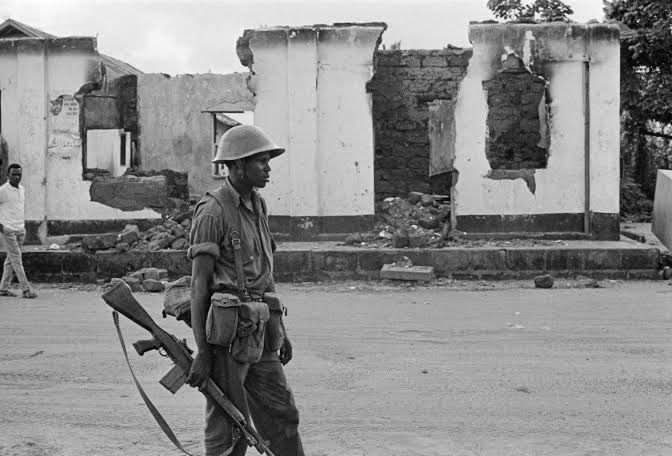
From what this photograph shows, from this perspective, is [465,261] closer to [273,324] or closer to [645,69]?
[273,324]

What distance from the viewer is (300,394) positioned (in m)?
6.53

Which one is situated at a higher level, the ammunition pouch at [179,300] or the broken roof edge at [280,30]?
the broken roof edge at [280,30]

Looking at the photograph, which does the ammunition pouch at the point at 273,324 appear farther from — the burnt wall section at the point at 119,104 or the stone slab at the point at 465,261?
the burnt wall section at the point at 119,104

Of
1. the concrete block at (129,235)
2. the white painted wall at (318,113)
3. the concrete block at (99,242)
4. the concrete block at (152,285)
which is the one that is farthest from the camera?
the white painted wall at (318,113)

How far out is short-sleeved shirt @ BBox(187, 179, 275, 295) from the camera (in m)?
4.22

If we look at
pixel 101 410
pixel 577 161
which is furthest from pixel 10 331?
pixel 577 161

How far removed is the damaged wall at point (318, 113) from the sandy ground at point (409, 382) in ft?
15.0

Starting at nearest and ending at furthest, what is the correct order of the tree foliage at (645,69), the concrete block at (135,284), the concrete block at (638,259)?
the concrete block at (135,284)
the concrete block at (638,259)
the tree foliage at (645,69)

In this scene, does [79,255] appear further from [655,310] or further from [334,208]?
[655,310]

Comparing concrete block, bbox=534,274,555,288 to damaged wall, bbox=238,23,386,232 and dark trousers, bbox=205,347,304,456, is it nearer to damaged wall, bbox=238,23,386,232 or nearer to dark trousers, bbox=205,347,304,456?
damaged wall, bbox=238,23,386,232

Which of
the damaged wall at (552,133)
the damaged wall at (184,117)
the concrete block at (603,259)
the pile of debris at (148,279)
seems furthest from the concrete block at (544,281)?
the damaged wall at (184,117)

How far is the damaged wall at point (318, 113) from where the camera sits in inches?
606

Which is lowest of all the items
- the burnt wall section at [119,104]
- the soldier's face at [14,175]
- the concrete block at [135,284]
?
the concrete block at [135,284]

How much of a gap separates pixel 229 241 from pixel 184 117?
19.1m
